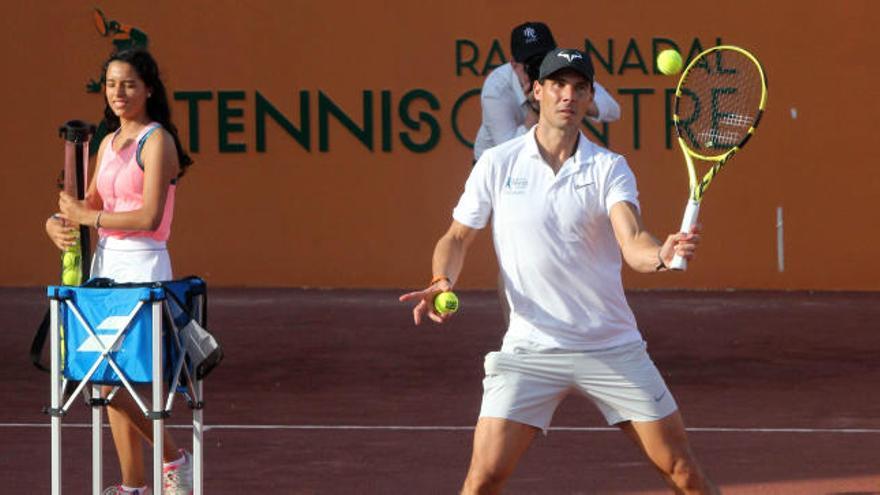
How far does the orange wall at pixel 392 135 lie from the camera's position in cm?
1493

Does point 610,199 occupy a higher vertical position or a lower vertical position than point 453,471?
higher

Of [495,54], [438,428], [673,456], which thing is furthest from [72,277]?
[495,54]

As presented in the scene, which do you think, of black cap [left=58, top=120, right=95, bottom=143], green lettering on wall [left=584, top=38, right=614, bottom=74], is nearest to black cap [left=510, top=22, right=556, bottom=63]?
black cap [left=58, top=120, right=95, bottom=143]

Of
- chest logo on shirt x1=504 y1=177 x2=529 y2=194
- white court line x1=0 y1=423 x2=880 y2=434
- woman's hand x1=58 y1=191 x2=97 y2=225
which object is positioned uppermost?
chest logo on shirt x1=504 y1=177 x2=529 y2=194

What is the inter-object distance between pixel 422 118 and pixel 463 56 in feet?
1.99

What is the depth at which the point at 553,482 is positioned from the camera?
8172mm

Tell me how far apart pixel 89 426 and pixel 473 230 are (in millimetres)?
4017

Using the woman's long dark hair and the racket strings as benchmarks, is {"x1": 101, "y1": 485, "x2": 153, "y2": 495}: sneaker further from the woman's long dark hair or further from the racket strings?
the racket strings

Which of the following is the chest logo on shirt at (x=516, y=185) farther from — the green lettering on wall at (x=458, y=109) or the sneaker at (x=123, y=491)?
the green lettering on wall at (x=458, y=109)

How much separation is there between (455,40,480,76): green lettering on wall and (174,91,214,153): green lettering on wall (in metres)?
2.04

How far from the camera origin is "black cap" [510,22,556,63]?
836 cm

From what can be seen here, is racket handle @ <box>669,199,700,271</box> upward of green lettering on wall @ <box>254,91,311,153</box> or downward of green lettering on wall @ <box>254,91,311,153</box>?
downward

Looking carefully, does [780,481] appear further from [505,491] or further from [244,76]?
[244,76]

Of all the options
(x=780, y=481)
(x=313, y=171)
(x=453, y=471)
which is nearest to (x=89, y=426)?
(x=453, y=471)
